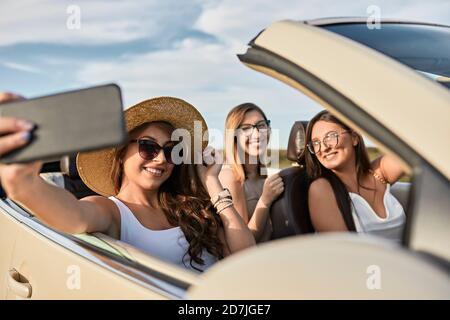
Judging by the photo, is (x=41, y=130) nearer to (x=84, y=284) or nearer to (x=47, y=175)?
(x=84, y=284)

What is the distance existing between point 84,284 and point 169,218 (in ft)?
3.08

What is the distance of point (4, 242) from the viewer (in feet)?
7.87

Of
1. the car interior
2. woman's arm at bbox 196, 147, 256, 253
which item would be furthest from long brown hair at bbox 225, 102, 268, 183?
woman's arm at bbox 196, 147, 256, 253

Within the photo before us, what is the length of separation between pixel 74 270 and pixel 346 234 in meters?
0.94

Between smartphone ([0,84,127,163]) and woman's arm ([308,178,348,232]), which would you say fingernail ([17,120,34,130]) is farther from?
woman's arm ([308,178,348,232])

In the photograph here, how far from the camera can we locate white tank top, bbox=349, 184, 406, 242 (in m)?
2.55

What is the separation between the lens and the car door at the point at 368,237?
1.12 metres

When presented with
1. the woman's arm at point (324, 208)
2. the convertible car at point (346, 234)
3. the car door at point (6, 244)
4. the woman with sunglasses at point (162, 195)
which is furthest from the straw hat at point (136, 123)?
the convertible car at point (346, 234)

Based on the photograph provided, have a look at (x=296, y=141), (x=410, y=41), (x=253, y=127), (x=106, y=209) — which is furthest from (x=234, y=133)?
(x=410, y=41)

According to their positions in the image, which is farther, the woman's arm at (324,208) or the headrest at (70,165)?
the headrest at (70,165)

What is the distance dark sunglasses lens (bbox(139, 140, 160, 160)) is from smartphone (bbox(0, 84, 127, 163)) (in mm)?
1400

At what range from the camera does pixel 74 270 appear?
180cm

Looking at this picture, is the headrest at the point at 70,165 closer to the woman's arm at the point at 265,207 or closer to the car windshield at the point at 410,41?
the woman's arm at the point at 265,207
